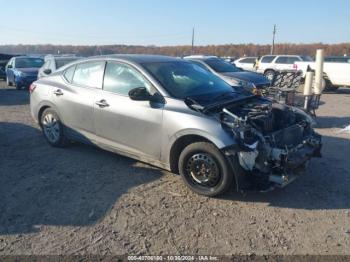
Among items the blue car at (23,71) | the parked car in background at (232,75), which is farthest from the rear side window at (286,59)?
the blue car at (23,71)

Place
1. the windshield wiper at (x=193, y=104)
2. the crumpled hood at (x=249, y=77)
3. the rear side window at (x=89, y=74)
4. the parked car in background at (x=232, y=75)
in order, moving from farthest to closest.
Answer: the crumpled hood at (x=249, y=77) → the parked car in background at (x=232, y=75) → the rear side window at (x=89, y=74) → the windshield wiper at (x=193, y=104)

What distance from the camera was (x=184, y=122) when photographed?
4.97m

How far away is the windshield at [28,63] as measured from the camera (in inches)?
757

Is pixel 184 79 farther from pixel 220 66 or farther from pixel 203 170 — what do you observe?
pixel 220 66

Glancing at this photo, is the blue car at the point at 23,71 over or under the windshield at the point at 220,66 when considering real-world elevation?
under

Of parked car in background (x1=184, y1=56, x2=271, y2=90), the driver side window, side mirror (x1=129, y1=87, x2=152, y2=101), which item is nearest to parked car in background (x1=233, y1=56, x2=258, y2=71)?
parked car in background (x1=184, y1=56, x2=271, y2=90)

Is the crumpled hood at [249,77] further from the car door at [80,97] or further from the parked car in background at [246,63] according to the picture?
the parked car in background at [246,63]

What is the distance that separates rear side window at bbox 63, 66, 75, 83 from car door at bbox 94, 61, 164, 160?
0.94m

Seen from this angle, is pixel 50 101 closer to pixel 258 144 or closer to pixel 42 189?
pixel 42 189

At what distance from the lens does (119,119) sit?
18.7 ft

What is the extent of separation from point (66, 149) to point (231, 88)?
319 centimetres

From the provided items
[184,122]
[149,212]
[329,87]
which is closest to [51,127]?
[184,122]

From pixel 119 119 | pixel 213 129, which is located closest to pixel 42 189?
pixel 119 119

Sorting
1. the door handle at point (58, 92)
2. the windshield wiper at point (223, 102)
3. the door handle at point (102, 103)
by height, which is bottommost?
the door handle at point (102, 103)
